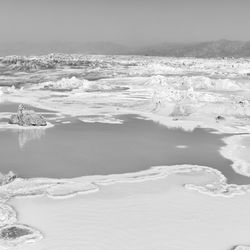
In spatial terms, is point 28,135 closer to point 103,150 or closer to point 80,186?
point 103,150

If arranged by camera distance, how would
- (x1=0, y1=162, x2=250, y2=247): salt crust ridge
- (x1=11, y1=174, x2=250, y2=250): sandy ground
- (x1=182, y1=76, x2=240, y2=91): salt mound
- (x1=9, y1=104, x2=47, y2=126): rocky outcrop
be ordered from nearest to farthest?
(x1=11, y1=174, x2=250, y2=250): sandy ground
(x1=0, y1=162, x2=250, y2=247): salt crust ridge
(x1=9, y1=104, x2=47, y2=126): rocky outcrop
(x1=182, y1=76, x2=240, y2=91): salt mound

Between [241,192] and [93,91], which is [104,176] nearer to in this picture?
[241,192]

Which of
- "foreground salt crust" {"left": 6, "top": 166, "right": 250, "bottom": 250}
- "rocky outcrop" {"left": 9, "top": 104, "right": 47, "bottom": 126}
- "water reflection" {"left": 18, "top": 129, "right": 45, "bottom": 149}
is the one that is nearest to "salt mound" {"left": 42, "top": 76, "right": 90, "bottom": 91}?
"rocky outcrop" {"left": 9, "top": 104, "right": 47, "bottom": 126}

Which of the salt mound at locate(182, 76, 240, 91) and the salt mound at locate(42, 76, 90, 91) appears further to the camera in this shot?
the salt mound at locate(42, 76, 90, 91)

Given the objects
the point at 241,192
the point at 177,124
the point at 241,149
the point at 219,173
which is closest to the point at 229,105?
the point at 177,124

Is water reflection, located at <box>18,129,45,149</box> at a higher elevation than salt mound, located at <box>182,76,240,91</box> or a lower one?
lower

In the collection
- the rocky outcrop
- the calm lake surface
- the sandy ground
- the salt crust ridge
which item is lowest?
the sandy ground

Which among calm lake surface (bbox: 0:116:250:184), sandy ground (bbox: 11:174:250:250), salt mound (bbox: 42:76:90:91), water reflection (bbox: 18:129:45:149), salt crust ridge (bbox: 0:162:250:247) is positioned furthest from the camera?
salt mound (bbox: 42:76:90:91)

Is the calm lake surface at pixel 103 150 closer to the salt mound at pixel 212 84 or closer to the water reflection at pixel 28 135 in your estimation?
the water reflection at pixel 28 135

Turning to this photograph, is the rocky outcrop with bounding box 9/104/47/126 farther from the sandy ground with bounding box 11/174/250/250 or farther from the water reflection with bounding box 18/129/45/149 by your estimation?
the sandy ground with bounding box 11/174/250/250
